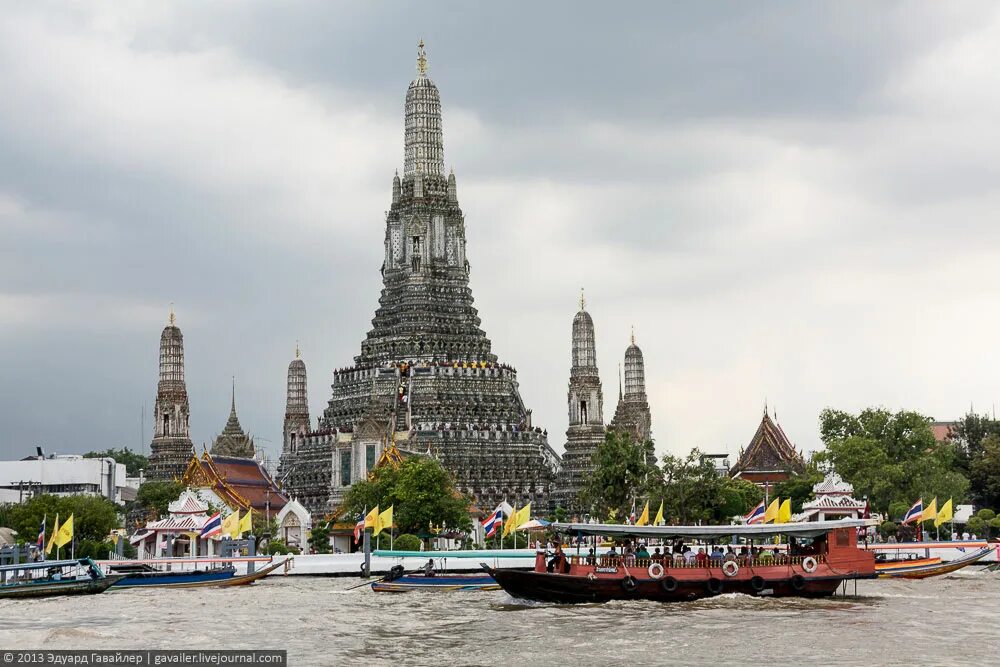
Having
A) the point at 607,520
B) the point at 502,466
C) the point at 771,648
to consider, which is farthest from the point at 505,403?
the point at 771,648

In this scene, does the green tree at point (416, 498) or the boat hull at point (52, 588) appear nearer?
the boat hull at point (52, 588)

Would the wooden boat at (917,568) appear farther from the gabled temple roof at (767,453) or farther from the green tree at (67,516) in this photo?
the gabled temple roof at (767,453)

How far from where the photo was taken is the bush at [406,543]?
8656cm


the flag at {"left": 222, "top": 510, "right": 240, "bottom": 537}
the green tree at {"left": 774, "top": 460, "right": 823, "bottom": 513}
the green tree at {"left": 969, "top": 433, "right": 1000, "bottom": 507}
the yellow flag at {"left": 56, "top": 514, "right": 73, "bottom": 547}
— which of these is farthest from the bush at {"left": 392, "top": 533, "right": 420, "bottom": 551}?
the green tree at {"left": 969, "top": 433, "right": 1000, "bottom": 507}

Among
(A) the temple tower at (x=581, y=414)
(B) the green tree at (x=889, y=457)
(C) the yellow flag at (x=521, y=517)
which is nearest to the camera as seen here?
(C) the yellow flag at (x=521, y=517)

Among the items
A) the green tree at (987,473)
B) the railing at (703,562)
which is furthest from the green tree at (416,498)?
the green tree at (987,473)

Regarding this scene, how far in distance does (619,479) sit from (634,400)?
51536 millimetres

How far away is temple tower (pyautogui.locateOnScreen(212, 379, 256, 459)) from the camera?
140875 millimetres

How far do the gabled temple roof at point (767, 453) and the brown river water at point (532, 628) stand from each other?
6515cm

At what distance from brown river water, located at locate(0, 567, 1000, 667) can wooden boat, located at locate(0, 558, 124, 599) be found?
0.61m

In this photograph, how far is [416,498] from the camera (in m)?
91.1

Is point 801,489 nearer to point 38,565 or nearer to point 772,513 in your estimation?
point 772,513

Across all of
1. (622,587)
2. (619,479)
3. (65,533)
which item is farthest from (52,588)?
(619,479)

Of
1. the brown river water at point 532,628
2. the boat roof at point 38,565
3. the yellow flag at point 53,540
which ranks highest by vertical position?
the yellow flag at point 53,540
